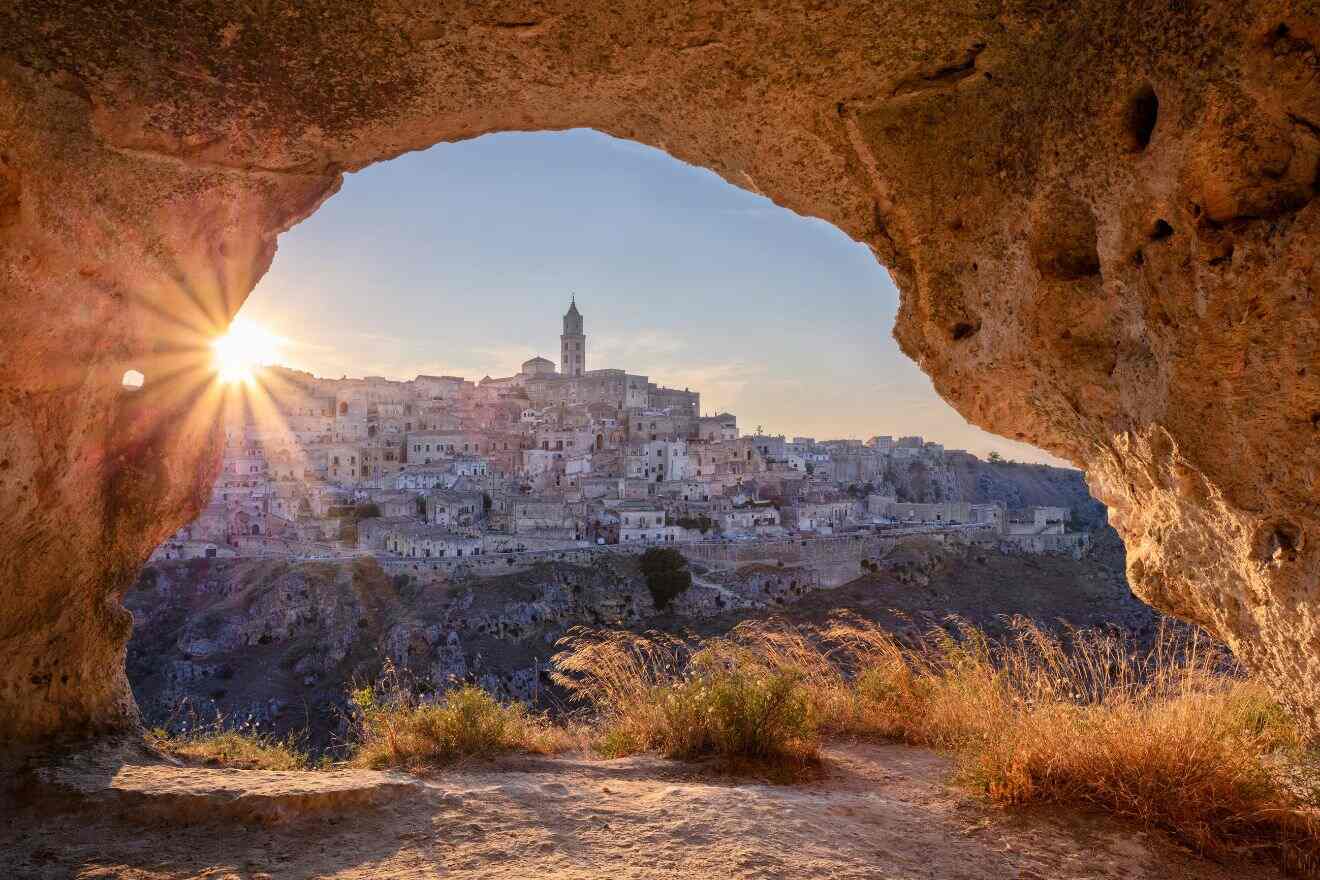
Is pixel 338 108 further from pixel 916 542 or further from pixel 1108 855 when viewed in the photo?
pixel 916 542

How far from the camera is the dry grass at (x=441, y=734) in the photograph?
4.21m

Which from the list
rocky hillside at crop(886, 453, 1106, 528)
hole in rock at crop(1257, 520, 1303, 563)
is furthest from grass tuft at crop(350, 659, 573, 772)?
rocky hillside at crop(886, 453, 1106, 528)

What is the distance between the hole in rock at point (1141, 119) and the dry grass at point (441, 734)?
4.20 meters

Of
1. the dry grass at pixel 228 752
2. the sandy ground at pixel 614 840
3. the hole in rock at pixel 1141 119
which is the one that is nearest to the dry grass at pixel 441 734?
the dry grass at pixel 228 752

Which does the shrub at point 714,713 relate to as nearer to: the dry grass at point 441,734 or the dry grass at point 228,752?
the dry grass at point 441,734

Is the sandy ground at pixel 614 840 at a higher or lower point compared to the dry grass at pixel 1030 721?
lower

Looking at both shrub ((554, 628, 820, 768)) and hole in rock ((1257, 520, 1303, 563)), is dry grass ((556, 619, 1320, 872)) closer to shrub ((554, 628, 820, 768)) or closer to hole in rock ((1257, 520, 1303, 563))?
shrub ((554, 628, 820, 768))

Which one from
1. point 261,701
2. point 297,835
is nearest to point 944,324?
point 297,835

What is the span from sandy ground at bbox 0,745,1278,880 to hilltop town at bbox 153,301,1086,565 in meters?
39.6

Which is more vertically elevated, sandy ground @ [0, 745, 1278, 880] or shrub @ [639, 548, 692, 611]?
sandy ground @ [0, 745, 1278, 880]

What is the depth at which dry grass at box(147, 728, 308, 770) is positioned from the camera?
13.6 feet

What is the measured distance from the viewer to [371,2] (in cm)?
293

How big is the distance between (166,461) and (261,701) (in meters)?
30.9

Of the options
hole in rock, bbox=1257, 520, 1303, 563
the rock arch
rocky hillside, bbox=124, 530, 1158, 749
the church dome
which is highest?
the church dome
